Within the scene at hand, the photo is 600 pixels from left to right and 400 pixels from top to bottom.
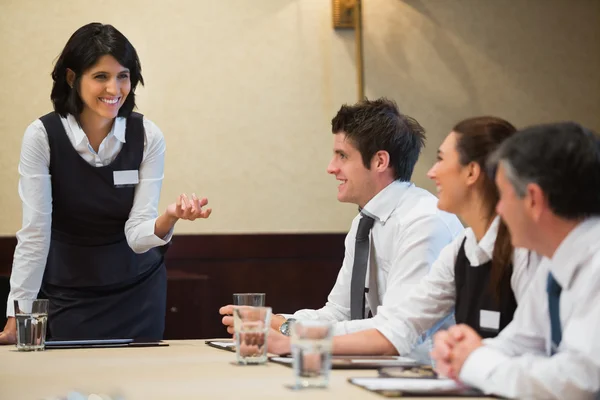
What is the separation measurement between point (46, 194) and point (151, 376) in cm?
→ 144

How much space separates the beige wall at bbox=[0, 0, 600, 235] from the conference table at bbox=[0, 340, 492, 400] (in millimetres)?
2355

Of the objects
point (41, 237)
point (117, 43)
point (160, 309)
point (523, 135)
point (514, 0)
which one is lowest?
point (160, 309)

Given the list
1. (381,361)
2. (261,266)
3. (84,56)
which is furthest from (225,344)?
(261,266)

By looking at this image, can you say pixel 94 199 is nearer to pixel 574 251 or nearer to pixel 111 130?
pixel 111 130

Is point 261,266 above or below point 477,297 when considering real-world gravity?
below

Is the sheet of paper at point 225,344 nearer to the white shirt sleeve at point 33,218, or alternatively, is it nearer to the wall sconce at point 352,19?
the white shirt sleeve at point 33,218

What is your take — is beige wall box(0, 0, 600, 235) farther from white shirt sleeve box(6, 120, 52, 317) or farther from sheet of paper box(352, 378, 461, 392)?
sheet of paper box(352, 378, 461, 392)

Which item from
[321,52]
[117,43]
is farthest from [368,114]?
[321,52]

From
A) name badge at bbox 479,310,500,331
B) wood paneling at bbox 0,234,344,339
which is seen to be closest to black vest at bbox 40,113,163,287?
wood paneling at bbox 0,234,344,339

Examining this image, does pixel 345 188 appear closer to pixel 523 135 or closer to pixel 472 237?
pixel 472 237

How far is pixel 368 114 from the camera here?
286cm

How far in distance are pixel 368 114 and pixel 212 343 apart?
95 centimetres

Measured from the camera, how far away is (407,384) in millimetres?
1511

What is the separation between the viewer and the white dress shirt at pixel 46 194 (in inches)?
116
